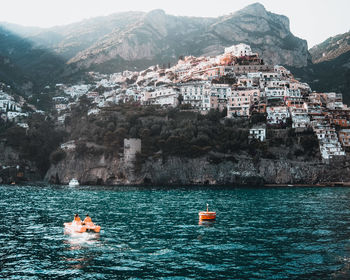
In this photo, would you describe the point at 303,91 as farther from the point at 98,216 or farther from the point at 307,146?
the point at 98,216

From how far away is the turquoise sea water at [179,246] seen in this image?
19.2 meters

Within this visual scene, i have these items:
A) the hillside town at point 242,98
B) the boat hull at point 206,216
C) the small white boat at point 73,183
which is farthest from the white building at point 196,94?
the boat hull at point 206,216

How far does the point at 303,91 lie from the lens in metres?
129

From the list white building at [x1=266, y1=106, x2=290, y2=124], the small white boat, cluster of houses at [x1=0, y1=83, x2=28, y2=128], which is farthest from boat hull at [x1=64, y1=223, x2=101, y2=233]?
cluster of houses at [x1=0, y1=83, x2=28, y2=128]

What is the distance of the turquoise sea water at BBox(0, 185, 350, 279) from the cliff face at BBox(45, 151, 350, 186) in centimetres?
5351

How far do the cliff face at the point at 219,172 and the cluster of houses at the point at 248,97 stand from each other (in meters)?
5.81

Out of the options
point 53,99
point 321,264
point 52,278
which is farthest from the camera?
point 53,99

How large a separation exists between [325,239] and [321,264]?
6994mm

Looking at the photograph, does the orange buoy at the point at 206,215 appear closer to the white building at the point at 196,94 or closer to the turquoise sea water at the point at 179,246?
the turquoise sea water at the point at 179,246

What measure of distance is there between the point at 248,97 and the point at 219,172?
109 ft

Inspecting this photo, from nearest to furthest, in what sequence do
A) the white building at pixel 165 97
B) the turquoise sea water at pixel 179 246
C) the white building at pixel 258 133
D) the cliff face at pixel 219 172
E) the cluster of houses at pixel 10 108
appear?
the turquoise sea water at pixel 179 246
the cliff face at pixel 219 172
the white building at pixel 258 133
the white building at pixel 165 97
the cluster of houses at pixel 10 108

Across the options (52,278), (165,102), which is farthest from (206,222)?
(165,102)

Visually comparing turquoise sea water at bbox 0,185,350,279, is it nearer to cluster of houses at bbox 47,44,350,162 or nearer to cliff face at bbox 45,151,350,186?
cliff face at bbox 45,151,350,186

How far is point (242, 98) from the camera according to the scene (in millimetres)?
118750
